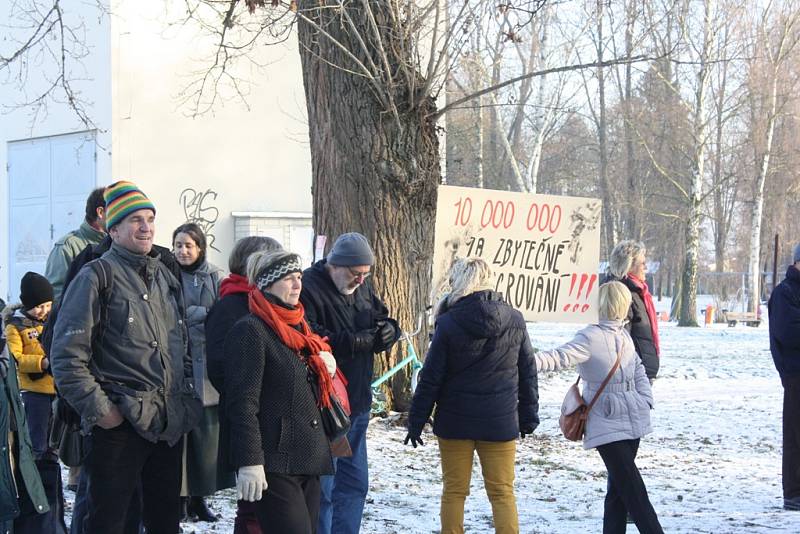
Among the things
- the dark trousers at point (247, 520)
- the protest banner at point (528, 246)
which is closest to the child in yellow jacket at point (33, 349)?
the dark trousers at point (247, 520)

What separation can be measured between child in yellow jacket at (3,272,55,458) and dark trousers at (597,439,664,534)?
3380 millimetres

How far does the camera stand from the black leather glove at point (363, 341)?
521 centimetres

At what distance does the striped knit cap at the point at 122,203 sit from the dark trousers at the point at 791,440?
4803 mm

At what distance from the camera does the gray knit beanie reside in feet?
17.3

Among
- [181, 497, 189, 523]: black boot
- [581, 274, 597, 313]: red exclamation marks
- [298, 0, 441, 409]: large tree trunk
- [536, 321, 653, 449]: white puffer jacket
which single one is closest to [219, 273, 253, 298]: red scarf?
[536, 321, 653, 449]: white puffer jacket

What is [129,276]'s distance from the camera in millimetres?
4266

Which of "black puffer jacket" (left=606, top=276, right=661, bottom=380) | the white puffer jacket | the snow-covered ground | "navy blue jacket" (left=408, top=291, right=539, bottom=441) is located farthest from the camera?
"black puffer jacket" (left=606, top=276, right=661, bottom=380)

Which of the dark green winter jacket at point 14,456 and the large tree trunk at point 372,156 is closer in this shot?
the dark green winter jacket at point 14,456

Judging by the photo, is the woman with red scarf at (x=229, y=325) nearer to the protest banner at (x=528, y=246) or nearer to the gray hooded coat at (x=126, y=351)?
the gray hooded coat at (x=126, y=351)

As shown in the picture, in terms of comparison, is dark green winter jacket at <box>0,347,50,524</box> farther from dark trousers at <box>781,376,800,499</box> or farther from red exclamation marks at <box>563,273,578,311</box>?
dark trousers at <box>781,376,800,499</box>

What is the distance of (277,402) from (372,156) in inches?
207

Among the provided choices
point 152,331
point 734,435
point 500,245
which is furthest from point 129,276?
point 734,435

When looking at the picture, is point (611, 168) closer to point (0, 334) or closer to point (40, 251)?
point (40, 251)

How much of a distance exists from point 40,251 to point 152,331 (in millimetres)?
14382
